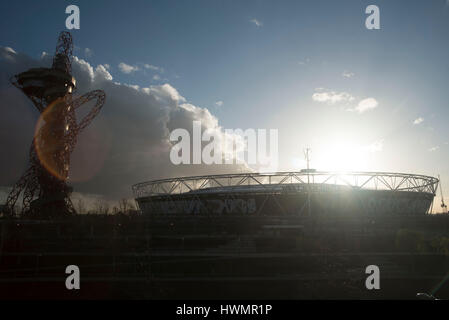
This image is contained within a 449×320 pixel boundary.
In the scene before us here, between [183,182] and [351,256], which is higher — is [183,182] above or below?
above

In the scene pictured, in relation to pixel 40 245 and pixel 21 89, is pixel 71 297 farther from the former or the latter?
pixel 21 89

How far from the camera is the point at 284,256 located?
85.4ft

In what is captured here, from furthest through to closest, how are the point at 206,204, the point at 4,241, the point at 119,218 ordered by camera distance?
the point at 206,204 → the point at 119,218 → the point at 4,241

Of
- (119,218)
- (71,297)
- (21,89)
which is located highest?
(21,89)

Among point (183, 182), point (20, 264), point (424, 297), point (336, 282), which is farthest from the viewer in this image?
point (183, 182)

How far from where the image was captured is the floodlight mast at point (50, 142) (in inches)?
1870

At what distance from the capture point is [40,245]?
27594 millimetres

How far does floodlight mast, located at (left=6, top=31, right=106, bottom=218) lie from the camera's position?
156ft

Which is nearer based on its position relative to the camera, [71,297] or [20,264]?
[71,297]

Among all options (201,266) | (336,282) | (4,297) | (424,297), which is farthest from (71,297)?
(424,297)

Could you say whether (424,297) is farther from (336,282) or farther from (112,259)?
(112,259)

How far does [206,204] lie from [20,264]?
3226 cm

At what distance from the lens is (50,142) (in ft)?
157

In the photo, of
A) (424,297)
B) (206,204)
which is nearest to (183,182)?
(206,204)
